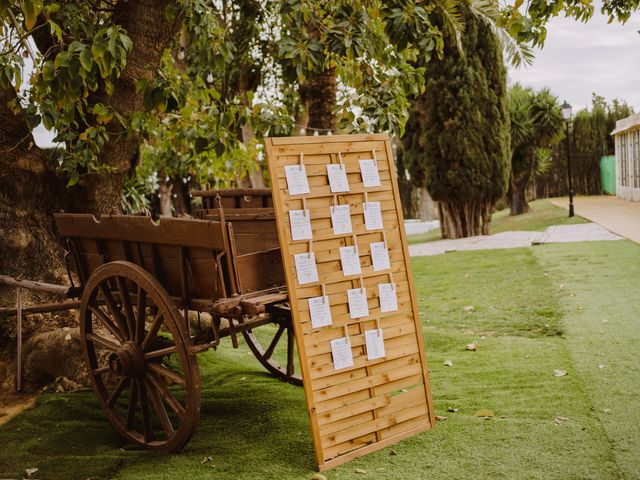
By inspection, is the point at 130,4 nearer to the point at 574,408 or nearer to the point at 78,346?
the point at 78,346

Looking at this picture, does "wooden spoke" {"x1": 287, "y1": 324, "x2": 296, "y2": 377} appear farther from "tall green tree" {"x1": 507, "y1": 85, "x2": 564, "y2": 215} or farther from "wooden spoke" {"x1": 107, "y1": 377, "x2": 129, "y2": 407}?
"tall green tree" {"x1": 507, "y1": 85, "x2": 564, "y2": 215}

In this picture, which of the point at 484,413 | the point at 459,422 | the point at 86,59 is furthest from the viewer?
the point at 484,413

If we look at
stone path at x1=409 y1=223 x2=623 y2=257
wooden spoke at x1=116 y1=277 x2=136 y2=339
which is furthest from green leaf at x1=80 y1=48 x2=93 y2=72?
stone path at x1=409 y1=223 x2=623 y2=257

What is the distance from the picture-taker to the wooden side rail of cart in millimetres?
3535

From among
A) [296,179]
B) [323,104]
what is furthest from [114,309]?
[323,104]

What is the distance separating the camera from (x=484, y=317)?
24.5 ft

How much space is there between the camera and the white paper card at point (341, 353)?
3734 mm

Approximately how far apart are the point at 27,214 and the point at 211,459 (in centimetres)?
260

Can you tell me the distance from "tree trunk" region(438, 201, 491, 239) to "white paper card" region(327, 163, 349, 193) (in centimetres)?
1374

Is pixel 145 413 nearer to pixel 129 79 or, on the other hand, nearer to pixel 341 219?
pixel 341 219

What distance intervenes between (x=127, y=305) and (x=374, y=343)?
145 centimetres

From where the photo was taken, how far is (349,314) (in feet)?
12.5

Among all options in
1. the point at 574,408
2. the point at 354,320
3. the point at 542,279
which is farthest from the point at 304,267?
the point at 542,279

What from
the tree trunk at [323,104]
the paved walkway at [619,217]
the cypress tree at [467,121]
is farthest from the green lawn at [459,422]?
the cypress tree at [467,121]
